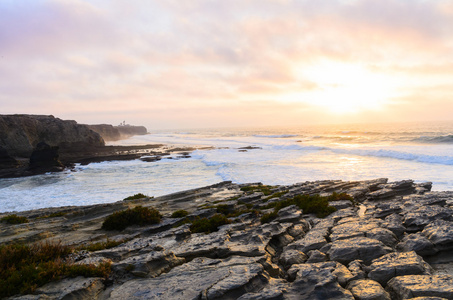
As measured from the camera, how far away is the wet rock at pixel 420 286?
16.3 feet

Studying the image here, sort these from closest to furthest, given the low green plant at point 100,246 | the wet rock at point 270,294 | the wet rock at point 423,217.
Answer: the wet rock at point 270,294, the wet rock at point 423,217, the low green plant at point 100,246

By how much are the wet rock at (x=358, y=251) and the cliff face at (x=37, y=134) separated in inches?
2586

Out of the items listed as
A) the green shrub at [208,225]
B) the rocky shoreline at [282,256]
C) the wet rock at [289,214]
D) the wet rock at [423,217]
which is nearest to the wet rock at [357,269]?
the rocky shoreline at [282,256]

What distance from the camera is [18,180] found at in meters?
33.8

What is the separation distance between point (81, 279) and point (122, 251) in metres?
1.87

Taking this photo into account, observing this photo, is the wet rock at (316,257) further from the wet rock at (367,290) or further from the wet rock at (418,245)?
the wet rock at (418,245)

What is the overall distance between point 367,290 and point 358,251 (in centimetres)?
→ 189

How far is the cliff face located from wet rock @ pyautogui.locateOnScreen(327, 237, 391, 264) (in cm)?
6568

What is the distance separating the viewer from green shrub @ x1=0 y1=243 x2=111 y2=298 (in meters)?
5.99

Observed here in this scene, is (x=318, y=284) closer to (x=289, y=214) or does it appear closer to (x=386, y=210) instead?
(x=289, y=214)

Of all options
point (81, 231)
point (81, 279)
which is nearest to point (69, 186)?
point (81, 231)

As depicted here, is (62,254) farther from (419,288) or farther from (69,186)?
(69,186)

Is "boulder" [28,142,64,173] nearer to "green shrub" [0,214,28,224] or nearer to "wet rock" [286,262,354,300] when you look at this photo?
"green shrub" [0,214,28,224]

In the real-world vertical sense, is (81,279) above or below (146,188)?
above
